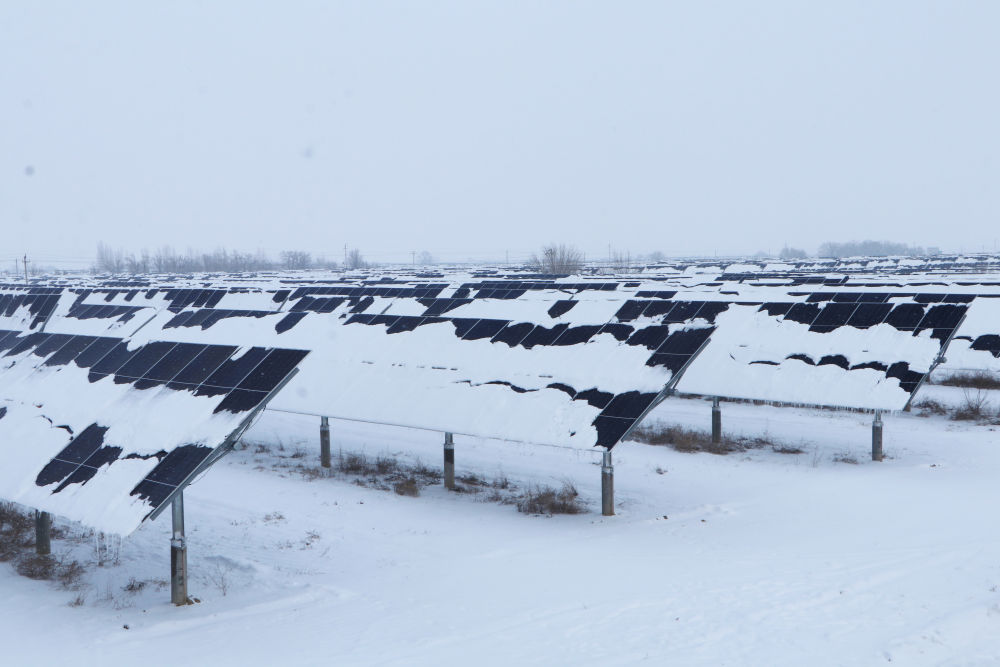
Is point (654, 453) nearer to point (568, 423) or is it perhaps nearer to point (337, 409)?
point (568, 423)

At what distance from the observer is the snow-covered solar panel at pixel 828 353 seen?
18.8 metres

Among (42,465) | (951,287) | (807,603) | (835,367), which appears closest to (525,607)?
(807,603)

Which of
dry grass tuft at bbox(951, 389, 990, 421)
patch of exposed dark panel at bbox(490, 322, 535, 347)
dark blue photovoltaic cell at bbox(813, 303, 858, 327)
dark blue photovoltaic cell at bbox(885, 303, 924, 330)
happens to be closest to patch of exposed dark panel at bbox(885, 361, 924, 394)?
dark blue photovoltaic cell at bbox(885, 303, 924, 330)

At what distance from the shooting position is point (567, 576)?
11195mm

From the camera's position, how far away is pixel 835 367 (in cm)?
1980

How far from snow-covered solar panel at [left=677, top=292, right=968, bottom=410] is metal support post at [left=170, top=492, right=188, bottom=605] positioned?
12.8 metres

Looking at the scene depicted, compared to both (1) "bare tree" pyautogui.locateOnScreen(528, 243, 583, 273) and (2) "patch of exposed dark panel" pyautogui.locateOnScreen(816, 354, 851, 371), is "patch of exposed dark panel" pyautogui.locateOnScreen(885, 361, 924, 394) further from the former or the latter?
(1) "bare tree" pyautogui.locateOnScreen(528, 243, 583, 273)

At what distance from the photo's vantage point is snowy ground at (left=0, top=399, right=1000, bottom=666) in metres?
8.94

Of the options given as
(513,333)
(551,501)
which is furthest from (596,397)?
(513,333)

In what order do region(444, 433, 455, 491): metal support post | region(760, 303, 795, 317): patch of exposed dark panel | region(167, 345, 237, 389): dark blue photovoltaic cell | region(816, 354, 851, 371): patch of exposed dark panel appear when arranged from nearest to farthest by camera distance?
region(167, 345, 237, 389): dark blue photovoltaic cell, region(444, 433, 455, 491): metal support post, region(816, 354, 851, 371): patch of exposed dark panel, region(760, 303, 795, 317): patch of exposed dark panel

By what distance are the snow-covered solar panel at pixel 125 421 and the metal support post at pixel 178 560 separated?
0.59m

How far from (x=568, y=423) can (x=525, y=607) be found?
15.1 ft

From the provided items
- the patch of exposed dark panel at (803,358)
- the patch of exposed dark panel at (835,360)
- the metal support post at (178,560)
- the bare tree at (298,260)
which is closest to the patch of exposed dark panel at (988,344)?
the patch of exposed dark panel at (835,360)

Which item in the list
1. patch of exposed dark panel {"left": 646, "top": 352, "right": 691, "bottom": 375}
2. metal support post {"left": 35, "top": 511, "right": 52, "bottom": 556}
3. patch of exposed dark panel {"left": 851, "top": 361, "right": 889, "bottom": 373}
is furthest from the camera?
patch of exposed dark panel {"left": 851, "top": 361, "right": 889, "bottom": 373}
